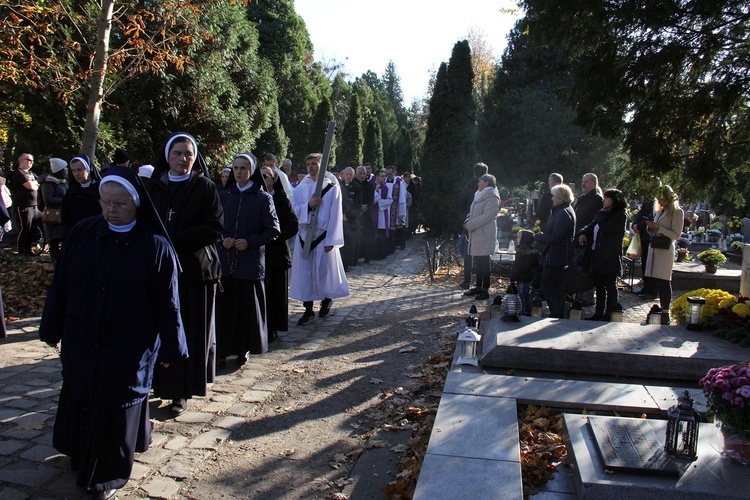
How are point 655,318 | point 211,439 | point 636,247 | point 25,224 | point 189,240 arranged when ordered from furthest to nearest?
point 25,224 → point 636,247 → point 655,318 → point 189,240 → point 211,439

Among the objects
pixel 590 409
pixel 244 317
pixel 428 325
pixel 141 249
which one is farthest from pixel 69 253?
pixel 428 325

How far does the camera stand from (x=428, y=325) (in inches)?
335

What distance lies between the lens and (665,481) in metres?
3.59

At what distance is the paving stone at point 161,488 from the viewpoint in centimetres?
379

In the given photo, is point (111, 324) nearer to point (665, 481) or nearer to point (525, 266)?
point (665, 481)

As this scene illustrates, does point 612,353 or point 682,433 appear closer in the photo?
point 682,433

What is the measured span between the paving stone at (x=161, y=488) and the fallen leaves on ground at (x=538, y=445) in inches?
87.2

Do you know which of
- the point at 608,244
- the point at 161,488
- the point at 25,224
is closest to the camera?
the point at 161,488

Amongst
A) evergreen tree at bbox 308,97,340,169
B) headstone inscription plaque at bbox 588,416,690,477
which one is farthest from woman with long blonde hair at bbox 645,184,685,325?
evergreen tree at bbox 308,97,340,169

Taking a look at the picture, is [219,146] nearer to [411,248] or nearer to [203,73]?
[203,73]

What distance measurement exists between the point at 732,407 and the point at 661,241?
5654 millimetres

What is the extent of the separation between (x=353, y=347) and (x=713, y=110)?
485 centimetres

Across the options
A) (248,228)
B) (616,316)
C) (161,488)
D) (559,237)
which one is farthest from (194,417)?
(616,316)

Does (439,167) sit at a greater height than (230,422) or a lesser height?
greater
